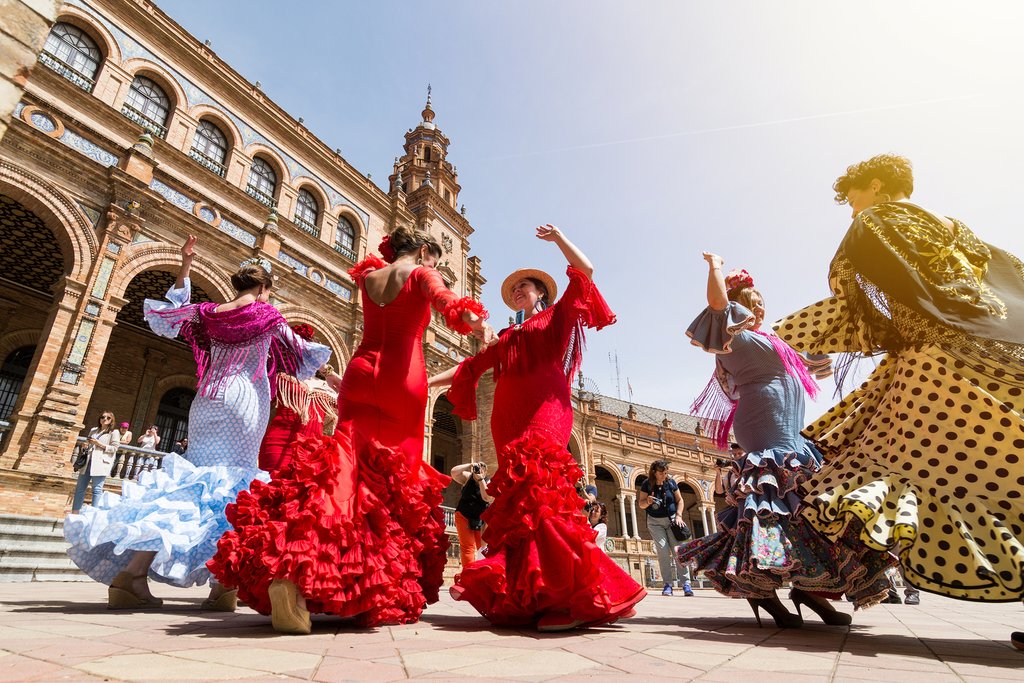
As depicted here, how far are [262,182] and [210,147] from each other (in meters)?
1.57

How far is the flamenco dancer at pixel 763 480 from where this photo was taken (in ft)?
7.19

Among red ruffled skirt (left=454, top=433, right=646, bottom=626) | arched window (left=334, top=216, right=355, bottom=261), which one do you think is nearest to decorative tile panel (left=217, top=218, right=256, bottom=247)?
arched window (left=334, top=216, right=355, bottom=261)

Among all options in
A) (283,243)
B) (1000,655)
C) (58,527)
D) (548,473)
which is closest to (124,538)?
(548,473)

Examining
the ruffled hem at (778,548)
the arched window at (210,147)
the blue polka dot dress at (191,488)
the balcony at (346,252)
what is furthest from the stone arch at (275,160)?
the ruffled hem at (778,548)

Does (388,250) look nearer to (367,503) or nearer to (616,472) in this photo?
(367,503)

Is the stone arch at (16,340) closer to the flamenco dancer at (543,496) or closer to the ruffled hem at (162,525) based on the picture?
the ruffled hem at (162,525)

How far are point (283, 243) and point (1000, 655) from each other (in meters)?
14.8

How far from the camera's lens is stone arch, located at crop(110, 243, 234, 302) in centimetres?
1012

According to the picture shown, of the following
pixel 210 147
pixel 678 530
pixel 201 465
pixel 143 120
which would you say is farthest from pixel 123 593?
pixel 210 147

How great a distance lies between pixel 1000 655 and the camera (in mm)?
1688

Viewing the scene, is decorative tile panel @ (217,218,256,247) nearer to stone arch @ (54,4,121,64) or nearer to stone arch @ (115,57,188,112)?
stone arch @ (115,57,188,112)

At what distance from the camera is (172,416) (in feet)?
48.3

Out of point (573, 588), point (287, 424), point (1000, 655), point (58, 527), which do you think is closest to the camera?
point (1000, 655)

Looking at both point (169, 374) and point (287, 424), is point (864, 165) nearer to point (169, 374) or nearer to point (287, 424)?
point (287, 424)
